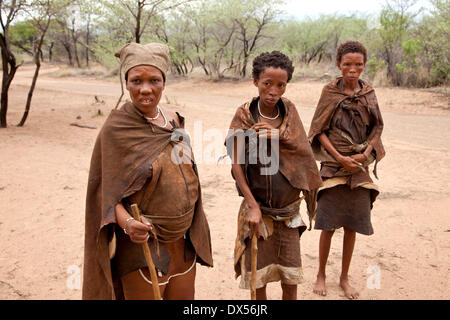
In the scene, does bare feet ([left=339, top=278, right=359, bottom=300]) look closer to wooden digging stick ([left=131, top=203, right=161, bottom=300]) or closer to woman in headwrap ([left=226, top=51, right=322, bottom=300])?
woman in headwrap ([left=226, top=51, right=322, bottom=300])

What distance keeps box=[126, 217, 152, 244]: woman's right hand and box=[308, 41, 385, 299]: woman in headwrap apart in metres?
1.56

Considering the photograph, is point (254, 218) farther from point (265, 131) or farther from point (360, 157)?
point (360, 157)

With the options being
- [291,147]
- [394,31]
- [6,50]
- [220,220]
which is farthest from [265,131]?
[394,31]

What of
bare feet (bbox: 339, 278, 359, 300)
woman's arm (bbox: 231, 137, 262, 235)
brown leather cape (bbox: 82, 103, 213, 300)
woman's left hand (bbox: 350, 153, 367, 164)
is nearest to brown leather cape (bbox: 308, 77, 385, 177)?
woman's left hand (bbox: 350, 153, 367, 164)

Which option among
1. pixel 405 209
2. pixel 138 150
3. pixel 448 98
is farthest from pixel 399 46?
pixel 138 150

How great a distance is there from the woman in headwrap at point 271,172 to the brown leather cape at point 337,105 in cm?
65

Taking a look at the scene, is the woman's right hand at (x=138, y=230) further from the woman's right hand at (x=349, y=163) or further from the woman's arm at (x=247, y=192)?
the woman's right hand at (x=349, y=163)

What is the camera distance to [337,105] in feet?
8.79

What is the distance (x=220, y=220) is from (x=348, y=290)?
5.79 feet

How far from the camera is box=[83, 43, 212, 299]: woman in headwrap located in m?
1.72

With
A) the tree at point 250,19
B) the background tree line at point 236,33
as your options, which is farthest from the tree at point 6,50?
the tree at point 250,19

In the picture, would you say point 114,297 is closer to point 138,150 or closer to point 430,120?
point 138,150

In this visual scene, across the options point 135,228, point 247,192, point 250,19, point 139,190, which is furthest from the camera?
point 250,19

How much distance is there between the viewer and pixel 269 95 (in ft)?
6.59
